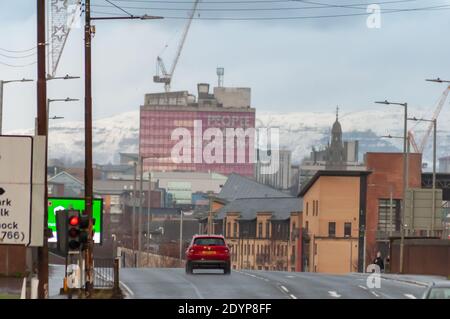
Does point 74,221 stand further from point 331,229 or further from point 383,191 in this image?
point 383,191

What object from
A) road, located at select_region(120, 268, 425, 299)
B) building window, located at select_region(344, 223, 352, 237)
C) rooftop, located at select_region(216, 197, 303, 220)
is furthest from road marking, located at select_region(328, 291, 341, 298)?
rooftop, located at select_region(216, 197, 303, 220)

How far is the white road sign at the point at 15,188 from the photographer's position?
3391cm

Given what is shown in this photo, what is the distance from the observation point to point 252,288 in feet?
183

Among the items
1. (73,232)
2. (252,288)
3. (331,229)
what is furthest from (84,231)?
(331,229)

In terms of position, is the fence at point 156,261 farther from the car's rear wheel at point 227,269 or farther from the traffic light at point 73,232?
the traffic light at point 73,232

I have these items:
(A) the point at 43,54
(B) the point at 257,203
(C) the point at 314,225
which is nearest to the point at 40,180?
(A) the point at 43,54

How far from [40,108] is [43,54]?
5.24 ft

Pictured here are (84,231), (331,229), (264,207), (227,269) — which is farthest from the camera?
(264,207)

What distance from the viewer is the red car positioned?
6906 centimetres

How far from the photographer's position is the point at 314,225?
160 m

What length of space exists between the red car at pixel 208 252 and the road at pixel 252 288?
873 millimetres

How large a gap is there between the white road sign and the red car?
1382 inches

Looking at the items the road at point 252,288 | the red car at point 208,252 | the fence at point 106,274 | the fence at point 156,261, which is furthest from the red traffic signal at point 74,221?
the fence at point 156,261

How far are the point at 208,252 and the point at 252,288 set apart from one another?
13.4 metres
